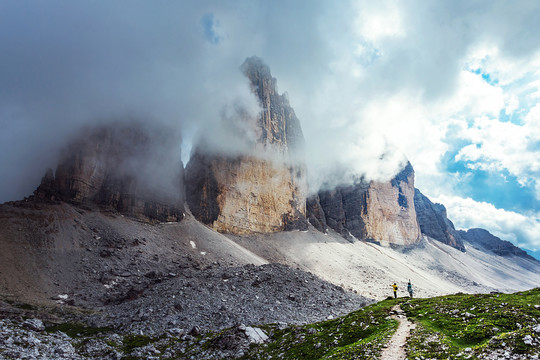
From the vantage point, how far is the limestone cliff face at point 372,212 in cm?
15362

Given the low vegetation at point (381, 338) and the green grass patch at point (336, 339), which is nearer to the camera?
the low vegetation at point (381, 338)

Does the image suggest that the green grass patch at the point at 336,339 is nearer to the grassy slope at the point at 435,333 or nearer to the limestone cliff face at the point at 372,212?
the grassy slope at the point at 435,333

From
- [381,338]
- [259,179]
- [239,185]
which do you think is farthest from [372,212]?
[381,338]

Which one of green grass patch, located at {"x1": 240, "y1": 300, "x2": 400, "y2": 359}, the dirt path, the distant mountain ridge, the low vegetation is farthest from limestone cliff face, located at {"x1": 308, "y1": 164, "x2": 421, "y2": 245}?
the dirt path

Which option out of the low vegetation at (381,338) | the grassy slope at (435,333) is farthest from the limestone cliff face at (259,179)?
the grassy slope at (435,333)

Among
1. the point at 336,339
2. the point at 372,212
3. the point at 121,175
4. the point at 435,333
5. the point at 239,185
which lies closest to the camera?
the point at 435,333

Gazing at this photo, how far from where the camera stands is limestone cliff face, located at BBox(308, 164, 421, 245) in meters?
154

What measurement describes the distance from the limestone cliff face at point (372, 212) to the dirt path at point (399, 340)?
119m

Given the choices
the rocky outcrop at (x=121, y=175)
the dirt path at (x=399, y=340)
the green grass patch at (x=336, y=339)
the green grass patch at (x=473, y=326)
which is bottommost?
the green grass patch at (x=336, y=339)

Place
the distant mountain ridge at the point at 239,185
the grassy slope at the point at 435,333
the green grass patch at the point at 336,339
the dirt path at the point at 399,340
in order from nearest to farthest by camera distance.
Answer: the grassy slope at the point at 435,333, the dirt path at the point at 399,340, the green grass patch at the point at 336,339, the distant mountain ridge at the point at 239,185

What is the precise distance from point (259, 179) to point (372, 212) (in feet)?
231

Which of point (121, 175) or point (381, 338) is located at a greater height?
point (121, 175)

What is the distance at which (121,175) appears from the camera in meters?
91.1

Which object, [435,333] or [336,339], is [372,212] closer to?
[336,339]
